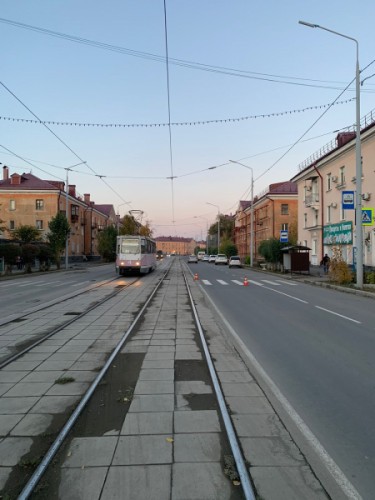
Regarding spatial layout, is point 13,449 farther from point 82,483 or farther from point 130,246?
point 130,246

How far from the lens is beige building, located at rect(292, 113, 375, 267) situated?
96.2 ft

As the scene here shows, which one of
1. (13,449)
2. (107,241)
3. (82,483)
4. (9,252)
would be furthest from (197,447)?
(107,241)

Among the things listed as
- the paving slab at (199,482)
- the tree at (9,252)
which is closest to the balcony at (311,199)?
the tree at (9,252)

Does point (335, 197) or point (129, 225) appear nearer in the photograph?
point (335, 197)

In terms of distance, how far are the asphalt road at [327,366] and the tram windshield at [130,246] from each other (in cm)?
1785

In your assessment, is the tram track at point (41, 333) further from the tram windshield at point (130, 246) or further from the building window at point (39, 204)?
the building window at point (39, 204)

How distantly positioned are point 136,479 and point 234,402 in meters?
1.98

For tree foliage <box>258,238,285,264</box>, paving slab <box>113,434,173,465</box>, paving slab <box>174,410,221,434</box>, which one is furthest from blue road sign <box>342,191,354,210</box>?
paving slab <box>113,434,173,465</box>

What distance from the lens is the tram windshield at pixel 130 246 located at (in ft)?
102

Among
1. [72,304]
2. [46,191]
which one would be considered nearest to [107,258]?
[46,191]

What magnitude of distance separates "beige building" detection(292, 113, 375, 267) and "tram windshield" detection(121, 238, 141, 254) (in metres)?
14.0

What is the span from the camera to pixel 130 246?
3119 cm

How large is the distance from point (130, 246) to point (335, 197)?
18.4m

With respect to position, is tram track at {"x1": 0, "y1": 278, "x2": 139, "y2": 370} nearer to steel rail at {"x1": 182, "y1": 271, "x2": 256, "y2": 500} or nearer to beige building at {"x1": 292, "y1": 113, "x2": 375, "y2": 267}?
steel rail at {"x1": 182, "y1": 271, "x2": 256, "y2": 500}
